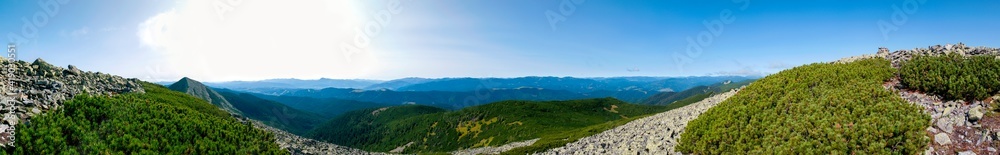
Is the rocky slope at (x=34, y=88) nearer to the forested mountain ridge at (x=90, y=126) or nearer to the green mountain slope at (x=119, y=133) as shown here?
the forested mountain ridge at (x=90, y=126)

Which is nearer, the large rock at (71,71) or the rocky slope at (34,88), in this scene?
the rocky slope at (34,88)

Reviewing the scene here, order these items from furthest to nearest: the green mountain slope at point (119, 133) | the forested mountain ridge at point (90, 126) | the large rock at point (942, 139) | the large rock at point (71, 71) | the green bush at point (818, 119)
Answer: the large rock at point (71, 71) → the forested mountain ridge at point (90, 126) → the green mountain slope at point (119, 133) → the green bush at point (818, 119) → the large rock at point (942, 139)

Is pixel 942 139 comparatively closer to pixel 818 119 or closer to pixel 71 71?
pixel 818 119

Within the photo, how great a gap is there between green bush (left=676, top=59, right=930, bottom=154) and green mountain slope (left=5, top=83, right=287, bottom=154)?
36.5 m

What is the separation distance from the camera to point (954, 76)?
74.6ft

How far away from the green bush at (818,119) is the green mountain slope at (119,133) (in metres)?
36.5

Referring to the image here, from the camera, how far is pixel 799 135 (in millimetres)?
20734

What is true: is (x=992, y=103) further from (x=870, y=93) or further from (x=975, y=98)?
(x=870, y=93)

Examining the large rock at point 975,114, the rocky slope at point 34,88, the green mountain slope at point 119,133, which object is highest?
the rocky slope at point 34,88

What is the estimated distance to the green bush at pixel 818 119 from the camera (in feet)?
61.5

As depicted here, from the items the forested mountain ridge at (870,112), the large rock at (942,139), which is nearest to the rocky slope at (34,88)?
the forested mountain ridge at (870,112)

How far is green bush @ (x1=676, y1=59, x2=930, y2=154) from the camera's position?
18750 millimetres

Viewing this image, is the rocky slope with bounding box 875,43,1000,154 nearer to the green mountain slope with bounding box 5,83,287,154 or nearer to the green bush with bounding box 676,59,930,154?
the green bush with bounding box 676,59,930,154

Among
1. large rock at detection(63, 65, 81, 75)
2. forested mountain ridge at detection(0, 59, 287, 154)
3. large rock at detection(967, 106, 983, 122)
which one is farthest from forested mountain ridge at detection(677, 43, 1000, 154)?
large rock at detection(63, 65, 81, 75)
